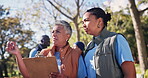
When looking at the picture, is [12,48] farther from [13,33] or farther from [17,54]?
[13,33]

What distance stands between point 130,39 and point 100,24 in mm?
26953

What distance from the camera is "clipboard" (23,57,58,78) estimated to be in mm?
1875

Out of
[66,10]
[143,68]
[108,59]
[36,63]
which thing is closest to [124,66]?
[108,59]

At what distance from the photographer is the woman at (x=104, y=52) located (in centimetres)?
174

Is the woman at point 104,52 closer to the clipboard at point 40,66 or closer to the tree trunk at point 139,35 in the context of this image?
the clipboard at point 40,66

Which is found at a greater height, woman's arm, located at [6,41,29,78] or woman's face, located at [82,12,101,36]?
woman's face, located at [82,12,101,36]

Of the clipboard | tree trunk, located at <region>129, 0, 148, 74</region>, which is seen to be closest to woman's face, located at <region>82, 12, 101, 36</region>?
the clipboard

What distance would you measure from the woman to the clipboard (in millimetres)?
309

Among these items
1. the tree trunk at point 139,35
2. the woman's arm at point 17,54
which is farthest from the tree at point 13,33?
the woman's arm at point 17,54

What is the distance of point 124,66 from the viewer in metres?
1.74

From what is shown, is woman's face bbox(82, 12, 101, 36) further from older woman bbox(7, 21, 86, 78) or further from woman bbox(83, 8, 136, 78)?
older woman bbox(7, 21, 86, 78)

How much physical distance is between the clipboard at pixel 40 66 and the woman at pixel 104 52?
31 centimetres

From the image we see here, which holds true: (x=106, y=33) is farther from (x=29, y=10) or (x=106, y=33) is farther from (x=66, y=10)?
(x=29, y=10)

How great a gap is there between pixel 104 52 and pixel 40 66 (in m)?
0.54
